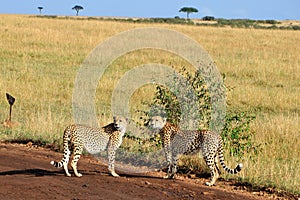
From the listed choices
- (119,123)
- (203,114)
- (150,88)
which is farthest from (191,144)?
→ (150,88)

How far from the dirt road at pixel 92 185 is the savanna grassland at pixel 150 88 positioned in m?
0.85

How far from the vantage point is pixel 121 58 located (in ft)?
83.6

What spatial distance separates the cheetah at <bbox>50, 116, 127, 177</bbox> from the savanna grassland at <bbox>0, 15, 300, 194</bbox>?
5.58ft

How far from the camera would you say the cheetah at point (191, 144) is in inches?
285

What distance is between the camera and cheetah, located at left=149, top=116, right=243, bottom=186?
725 cm

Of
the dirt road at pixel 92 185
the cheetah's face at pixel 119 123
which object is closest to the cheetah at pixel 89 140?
the cheetah's face at pixel 119 123

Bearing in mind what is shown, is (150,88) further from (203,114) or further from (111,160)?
(111,160)

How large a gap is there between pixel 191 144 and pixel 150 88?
10.1m

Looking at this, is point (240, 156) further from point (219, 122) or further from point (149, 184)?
point (149, 184)

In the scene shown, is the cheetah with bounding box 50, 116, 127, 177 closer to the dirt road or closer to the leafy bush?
the dirt road

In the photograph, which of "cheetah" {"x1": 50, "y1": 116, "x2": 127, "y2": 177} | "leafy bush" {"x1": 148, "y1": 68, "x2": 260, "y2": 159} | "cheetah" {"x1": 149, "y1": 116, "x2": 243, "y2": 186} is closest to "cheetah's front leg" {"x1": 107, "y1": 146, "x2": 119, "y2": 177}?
"cheetah" {"x1": 50, "y1": 116, "x2": 127, "y2": 177}

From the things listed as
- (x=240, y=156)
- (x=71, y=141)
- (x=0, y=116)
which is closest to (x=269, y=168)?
(x=240, y=156)

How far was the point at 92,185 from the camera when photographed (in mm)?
6750

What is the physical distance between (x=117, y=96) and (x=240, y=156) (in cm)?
784
